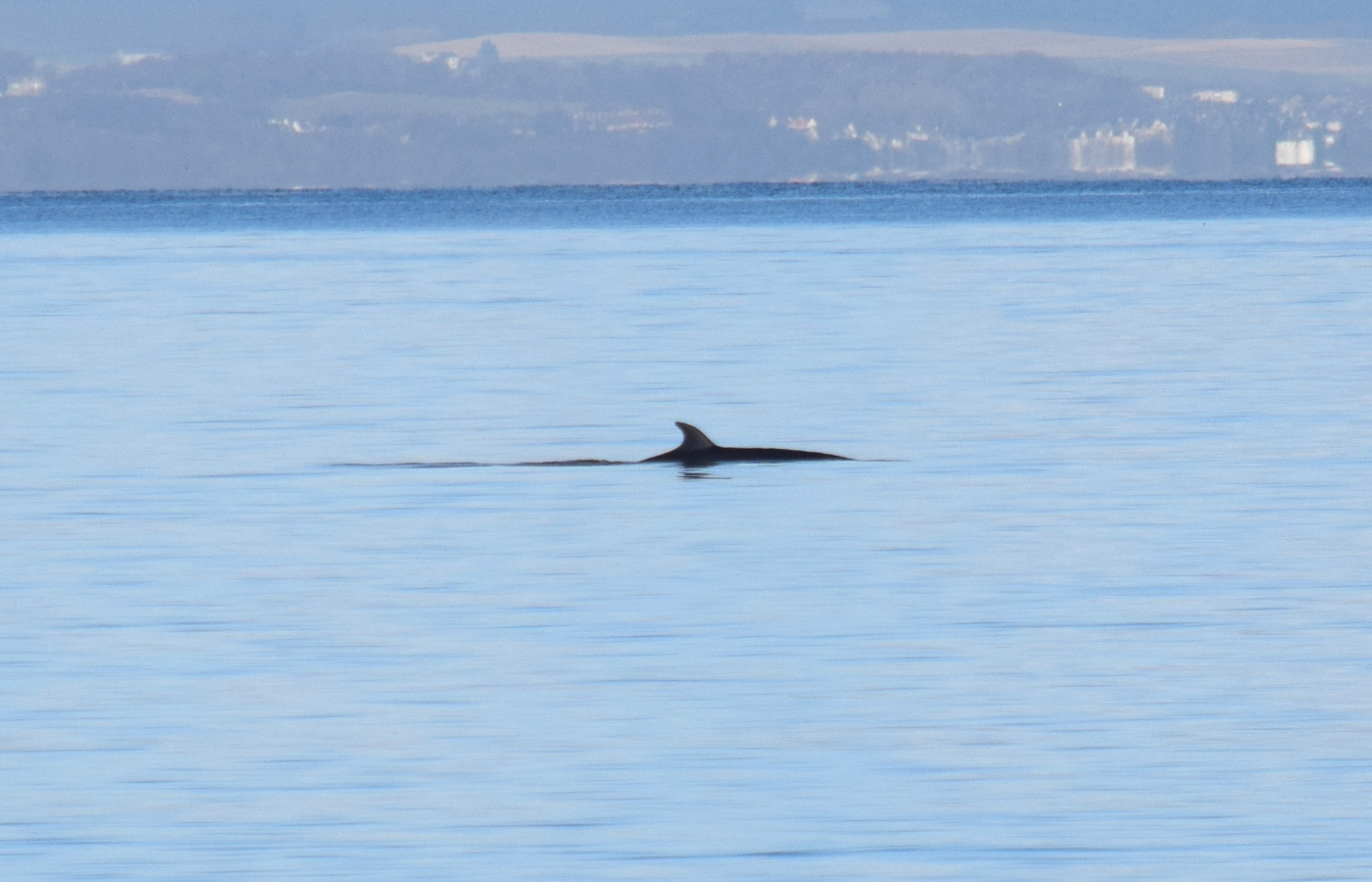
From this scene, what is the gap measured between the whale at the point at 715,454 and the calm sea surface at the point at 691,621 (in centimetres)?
30

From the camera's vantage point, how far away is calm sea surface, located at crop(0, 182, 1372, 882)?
32.3 ft

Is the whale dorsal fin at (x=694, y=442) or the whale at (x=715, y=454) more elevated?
the whale dorsal fin at (x=694, y=442)

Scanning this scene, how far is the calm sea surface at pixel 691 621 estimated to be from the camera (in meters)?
9.86

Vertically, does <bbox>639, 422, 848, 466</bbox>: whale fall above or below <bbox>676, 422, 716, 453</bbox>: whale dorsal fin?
below

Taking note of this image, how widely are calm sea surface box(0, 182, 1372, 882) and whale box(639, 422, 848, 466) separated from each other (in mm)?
302

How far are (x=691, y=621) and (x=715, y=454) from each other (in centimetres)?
889

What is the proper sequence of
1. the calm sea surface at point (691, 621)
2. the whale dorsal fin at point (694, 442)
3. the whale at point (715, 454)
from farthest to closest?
the whale at point (715, 454)
the whale dorsal fin at point (694, 442)
the calm sea surface at point (691, 621)

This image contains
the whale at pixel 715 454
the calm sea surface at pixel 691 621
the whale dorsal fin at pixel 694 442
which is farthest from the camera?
the whale at pixel 715 454

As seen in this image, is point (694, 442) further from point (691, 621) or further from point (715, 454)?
point (691, 621)

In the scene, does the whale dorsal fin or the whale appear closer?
the whale dorsal fin

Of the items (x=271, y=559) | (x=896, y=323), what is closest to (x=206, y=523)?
(x=271, y=559)

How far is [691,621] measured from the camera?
1452 cm

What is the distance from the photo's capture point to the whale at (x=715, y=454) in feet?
75.3

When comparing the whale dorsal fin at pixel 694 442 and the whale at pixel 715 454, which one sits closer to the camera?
the whale dorsal fin at pixel 694 442
